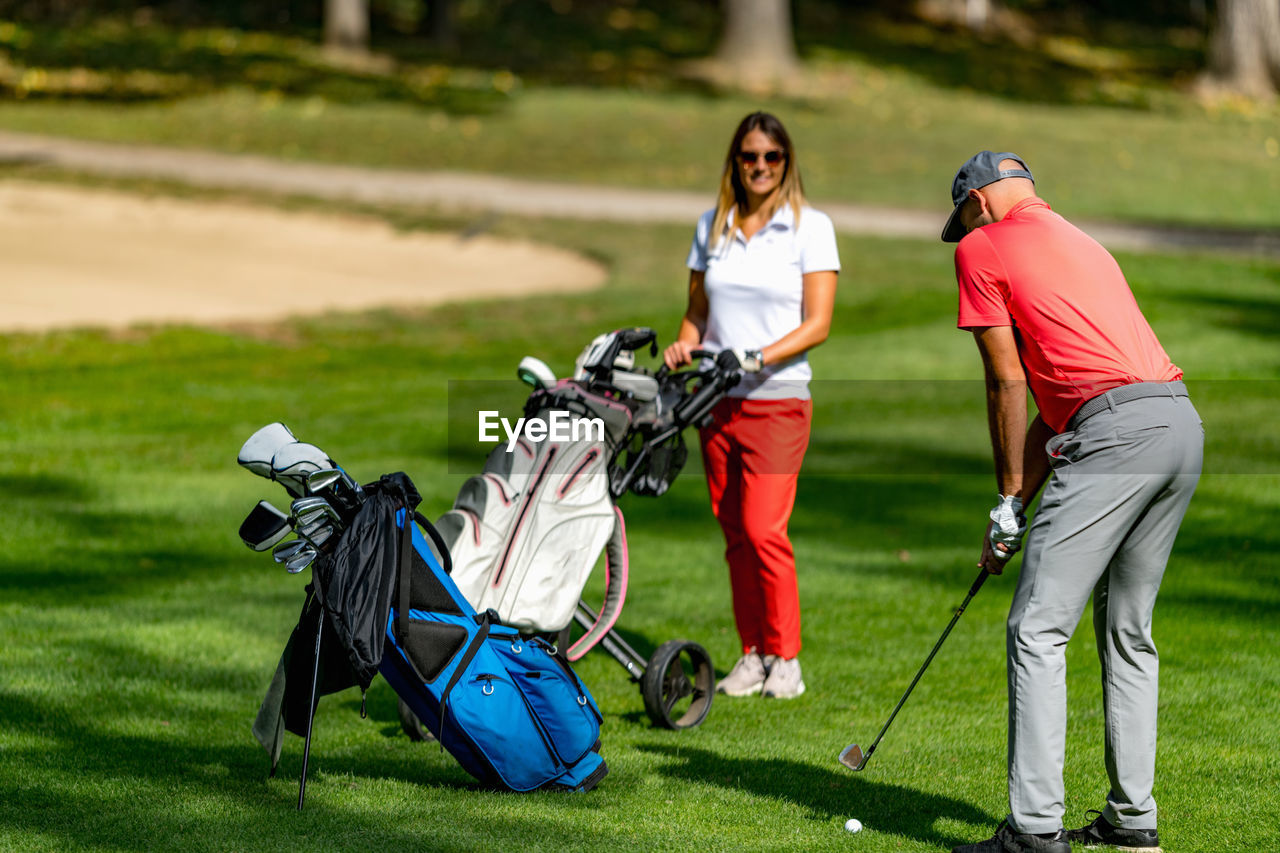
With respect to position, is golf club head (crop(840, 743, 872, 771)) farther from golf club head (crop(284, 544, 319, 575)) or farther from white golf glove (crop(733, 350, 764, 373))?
golf club head (crop(284, 544, 319, 575))

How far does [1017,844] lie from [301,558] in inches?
85.8

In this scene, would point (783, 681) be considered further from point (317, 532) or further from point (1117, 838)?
point (317, 532)

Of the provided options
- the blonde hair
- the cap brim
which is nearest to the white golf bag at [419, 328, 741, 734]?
the blonde hair

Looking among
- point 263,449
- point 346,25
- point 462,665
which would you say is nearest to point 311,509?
point 263,449

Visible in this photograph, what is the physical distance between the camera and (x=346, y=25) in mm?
39281

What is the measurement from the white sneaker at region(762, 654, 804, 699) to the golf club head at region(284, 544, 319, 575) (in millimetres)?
2344

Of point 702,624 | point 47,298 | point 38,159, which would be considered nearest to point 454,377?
point 47,298

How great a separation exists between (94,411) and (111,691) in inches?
284

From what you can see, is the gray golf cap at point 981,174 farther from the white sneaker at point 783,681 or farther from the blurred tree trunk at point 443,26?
the blurred tree trunk at point 443,26

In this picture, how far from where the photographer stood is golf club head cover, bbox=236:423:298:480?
468 centimetres

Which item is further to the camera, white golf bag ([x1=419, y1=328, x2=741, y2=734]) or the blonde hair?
the blonde hair

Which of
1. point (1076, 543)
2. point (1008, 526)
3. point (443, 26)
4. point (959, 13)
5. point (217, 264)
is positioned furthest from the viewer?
point (959, 13)

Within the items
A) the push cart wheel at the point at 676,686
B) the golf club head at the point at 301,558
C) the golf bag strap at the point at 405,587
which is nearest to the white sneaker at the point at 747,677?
the push cart wheel at the point at 676,686

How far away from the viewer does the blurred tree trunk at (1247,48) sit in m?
38.8
